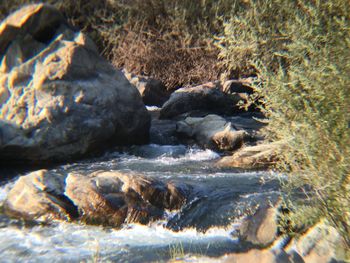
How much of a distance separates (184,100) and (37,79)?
3.17m

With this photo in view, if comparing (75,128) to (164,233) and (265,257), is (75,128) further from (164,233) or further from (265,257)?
(265,257)

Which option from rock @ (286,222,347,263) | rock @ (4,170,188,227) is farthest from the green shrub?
rock @ (4,170,188,227)

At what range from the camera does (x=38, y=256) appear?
5.22 metres

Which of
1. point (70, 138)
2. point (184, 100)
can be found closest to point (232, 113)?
point (184, 100)

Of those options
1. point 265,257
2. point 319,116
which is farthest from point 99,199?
point 319,116

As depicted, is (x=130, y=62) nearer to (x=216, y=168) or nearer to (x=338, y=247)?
(x=216, y=168)

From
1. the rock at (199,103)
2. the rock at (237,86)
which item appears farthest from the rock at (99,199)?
the rock at (237,86)

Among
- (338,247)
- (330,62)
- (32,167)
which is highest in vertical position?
(330,62)

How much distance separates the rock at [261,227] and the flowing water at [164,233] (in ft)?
0.39

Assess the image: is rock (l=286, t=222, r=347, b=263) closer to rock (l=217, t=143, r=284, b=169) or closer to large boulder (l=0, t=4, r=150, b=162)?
rock (l=217, t=143, r=284, b=169)

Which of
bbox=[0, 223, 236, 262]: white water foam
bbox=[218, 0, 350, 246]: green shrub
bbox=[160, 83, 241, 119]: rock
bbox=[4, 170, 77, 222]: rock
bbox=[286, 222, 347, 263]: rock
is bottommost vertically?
bbox=[0, 223, 236, 262]: white water foam

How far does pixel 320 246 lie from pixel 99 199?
7.67 ft

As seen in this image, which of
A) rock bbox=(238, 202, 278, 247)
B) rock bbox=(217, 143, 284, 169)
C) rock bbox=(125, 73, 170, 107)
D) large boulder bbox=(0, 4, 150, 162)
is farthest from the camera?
rock bbox=(125, 73, 170, 107)

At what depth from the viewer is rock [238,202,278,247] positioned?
5.25 m
